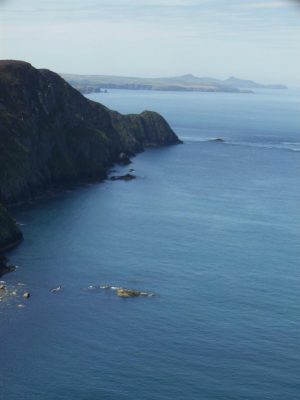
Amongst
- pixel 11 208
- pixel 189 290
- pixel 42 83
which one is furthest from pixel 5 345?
pixel 42 83

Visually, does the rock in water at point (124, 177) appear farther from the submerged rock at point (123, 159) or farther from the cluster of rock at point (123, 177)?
the submerged rock at point (123, 159)

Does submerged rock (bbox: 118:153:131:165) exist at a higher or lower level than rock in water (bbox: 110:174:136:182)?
higher

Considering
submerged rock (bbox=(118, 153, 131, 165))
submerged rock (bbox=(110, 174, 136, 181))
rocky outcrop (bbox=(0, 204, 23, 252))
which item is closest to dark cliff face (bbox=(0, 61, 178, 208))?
submerged rock (bbox=(110, 174, 136, 181))

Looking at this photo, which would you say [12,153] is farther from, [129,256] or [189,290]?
[189,290]

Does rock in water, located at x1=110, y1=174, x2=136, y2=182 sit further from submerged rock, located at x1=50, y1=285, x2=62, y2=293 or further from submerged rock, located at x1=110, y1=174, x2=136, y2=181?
submerged rock, located at x1=50, y1=285, x2=62, y2=293

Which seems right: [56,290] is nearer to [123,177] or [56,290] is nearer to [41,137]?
[41,137]

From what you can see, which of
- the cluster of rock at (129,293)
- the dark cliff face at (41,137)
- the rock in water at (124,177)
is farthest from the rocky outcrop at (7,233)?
the rock in water at (124,177)

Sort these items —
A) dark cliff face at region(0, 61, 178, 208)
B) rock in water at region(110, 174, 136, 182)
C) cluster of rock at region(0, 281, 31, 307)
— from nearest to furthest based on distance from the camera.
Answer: cluster of rock at region(0, 281, 31, 307) < dark cliff face at region(0, 61, 178, 208) < rock in water at region(110, 174, 136, 182)
